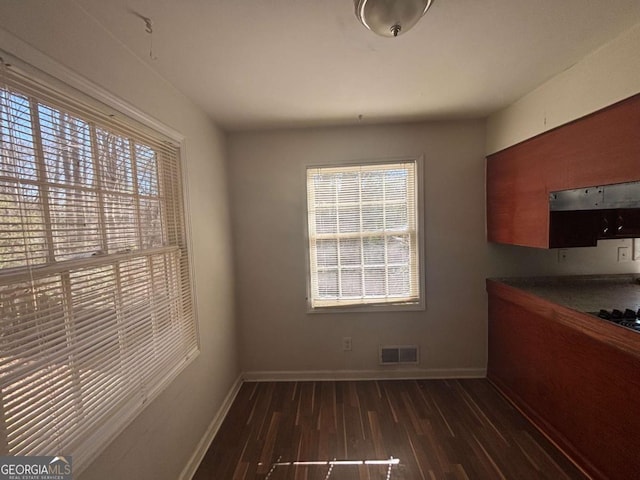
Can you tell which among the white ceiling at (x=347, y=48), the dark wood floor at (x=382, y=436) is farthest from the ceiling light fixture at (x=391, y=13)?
the dark wood floor at (x=382, y=436)

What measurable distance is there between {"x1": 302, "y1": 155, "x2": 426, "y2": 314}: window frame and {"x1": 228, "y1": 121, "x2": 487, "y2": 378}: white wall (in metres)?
0.04

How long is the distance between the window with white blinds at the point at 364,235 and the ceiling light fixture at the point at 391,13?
4.54 feet

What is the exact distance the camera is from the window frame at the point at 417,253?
2383 millimetres

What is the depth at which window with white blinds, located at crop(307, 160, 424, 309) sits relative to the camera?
2.41 meters

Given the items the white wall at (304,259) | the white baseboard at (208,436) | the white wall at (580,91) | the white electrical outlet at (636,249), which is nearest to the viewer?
the white wall at (580,91)

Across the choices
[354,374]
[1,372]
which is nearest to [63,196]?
[1,372]

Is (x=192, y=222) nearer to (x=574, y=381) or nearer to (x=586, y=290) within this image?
(x=574, y=381)

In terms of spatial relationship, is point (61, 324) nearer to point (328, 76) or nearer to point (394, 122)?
point (328, 76)

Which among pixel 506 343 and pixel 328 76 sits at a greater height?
pixel 328 76

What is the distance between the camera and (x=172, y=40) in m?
1.21

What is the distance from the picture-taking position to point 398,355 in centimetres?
248

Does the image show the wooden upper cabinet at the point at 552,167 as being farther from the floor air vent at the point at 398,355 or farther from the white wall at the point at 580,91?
the floor air vent at the point at 398,355

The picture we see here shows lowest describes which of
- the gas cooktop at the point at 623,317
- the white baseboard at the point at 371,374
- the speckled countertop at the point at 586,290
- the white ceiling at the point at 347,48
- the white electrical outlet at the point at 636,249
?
the white baseboard at the point at 371,374

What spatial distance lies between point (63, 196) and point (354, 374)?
98.2 inches
